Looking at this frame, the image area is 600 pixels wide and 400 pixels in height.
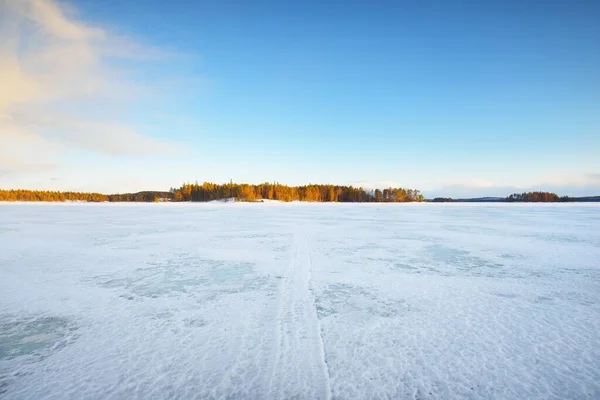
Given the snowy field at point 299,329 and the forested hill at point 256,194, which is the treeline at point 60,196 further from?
the snowy field at point 299,329

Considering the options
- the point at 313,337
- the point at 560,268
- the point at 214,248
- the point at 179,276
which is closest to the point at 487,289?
the point at 560,268

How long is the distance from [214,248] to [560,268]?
7.31m

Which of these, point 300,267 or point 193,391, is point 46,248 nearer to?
point 300,267

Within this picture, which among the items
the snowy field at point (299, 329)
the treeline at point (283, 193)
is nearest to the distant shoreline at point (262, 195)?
the treeline at point (283, 193)

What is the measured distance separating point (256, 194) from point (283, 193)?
7225 millimetres

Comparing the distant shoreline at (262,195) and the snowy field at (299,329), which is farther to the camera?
the distant shoreline at (262,195)

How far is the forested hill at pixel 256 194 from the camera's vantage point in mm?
81656

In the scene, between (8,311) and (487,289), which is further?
(487,289)

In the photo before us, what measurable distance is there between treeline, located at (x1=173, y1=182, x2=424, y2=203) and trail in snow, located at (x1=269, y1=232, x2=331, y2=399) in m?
69.7

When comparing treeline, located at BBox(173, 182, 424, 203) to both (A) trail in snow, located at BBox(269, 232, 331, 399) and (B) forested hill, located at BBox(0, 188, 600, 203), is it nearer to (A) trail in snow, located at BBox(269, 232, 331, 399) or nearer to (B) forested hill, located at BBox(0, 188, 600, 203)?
(B) forested hill, located at BBox(0, 188, 600, 203)

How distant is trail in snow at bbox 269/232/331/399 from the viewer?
223cm

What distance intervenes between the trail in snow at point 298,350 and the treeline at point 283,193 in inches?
2746

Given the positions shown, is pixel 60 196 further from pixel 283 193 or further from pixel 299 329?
pixel 299 329

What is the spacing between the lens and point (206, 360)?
2588 mm
